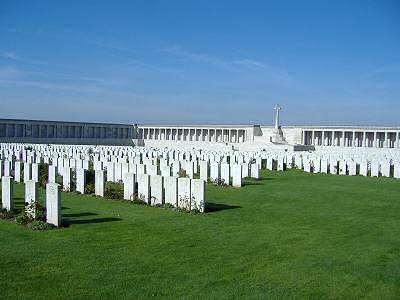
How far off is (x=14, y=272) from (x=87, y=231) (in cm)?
272

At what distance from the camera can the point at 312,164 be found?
89.4ft

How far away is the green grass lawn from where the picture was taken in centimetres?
588

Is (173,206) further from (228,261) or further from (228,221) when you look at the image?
(228,261)

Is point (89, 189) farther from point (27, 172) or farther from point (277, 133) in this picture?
point (277, 133)

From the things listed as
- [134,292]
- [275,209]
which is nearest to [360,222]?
[275,209]

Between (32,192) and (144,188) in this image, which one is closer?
(32,192)

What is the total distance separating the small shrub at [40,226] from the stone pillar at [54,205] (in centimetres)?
16

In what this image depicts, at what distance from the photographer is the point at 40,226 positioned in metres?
9.27

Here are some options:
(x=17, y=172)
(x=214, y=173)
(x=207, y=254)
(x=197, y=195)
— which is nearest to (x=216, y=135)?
(x=214, y=173)

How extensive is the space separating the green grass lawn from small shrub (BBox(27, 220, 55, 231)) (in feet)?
0.70

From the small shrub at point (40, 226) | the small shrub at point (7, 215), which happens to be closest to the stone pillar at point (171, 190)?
the small shrub at point (40, 226)

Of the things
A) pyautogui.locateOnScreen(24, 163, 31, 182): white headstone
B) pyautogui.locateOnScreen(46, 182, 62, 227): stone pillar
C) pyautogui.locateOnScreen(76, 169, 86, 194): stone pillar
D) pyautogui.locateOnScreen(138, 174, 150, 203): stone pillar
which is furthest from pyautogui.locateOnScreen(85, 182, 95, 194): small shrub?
pyautogui.locateOnScreen(46, 182, 62, 227): stone pillar

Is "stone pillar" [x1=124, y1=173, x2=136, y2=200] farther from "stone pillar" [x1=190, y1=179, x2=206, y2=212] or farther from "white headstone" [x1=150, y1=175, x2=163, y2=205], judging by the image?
"stone pillar" [x1=190, y1=179, x2=206, y2=212]

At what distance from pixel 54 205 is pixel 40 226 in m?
0.51
